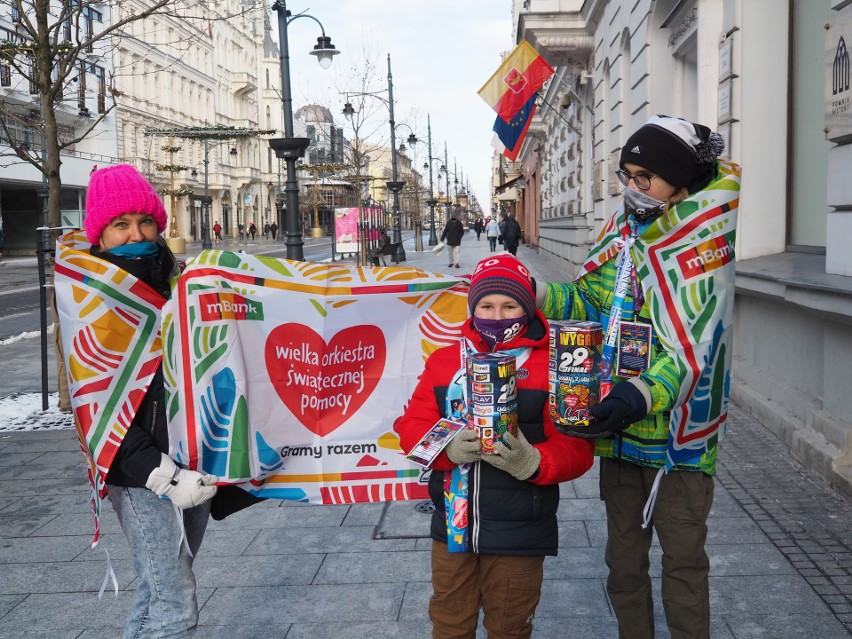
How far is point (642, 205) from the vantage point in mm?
2807

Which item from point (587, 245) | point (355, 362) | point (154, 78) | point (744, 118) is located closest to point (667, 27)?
point (744, 118)

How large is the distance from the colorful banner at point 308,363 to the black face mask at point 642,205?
2.88ft

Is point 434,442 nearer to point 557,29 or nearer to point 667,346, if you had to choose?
point 667,346

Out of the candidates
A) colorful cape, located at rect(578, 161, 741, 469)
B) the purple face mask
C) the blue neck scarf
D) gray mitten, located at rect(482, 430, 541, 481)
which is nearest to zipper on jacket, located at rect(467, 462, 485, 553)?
gray mitten, located at rect(482, 430, 541, 481)

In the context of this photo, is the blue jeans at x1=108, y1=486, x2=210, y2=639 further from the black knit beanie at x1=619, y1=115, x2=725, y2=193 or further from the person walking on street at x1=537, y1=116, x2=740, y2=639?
the black knit beanie at x1=619, y1=115, x2=725, y2=193

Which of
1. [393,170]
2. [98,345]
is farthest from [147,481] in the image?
[393,170]

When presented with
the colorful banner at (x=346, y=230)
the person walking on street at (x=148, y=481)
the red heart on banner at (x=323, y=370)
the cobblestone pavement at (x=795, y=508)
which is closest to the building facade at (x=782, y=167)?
the cobblestone pavement at (x=795, y=508)

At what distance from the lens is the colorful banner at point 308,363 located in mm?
3111

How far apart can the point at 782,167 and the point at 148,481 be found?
701 cm

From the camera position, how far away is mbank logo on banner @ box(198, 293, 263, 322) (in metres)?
3.12

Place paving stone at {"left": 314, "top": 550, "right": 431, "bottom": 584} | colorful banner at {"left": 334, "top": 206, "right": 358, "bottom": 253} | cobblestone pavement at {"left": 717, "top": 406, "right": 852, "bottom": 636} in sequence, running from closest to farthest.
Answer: cobblestone pavement at {"left": 717, "top": 406, "right": 852, "bottom": 636}
paving stone at {"left": 314, "top": 550, "right": 431, "bottom": 584}
colorful banner at {"left": 334, "top": 206, "right": 358, "bottom": 253}

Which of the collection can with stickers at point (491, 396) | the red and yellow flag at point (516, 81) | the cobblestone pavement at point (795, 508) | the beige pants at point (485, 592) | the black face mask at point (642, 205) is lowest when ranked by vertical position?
the cobblestone pavement at point (795, 508)

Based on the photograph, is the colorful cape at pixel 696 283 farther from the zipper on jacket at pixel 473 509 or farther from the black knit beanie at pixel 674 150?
the zipper on jacket at pixel 473 509

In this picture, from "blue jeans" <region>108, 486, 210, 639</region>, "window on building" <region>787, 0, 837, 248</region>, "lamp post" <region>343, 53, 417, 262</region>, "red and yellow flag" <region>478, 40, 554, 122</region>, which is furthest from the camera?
"lamp post" <region>343, 53, 417, 262</region>
